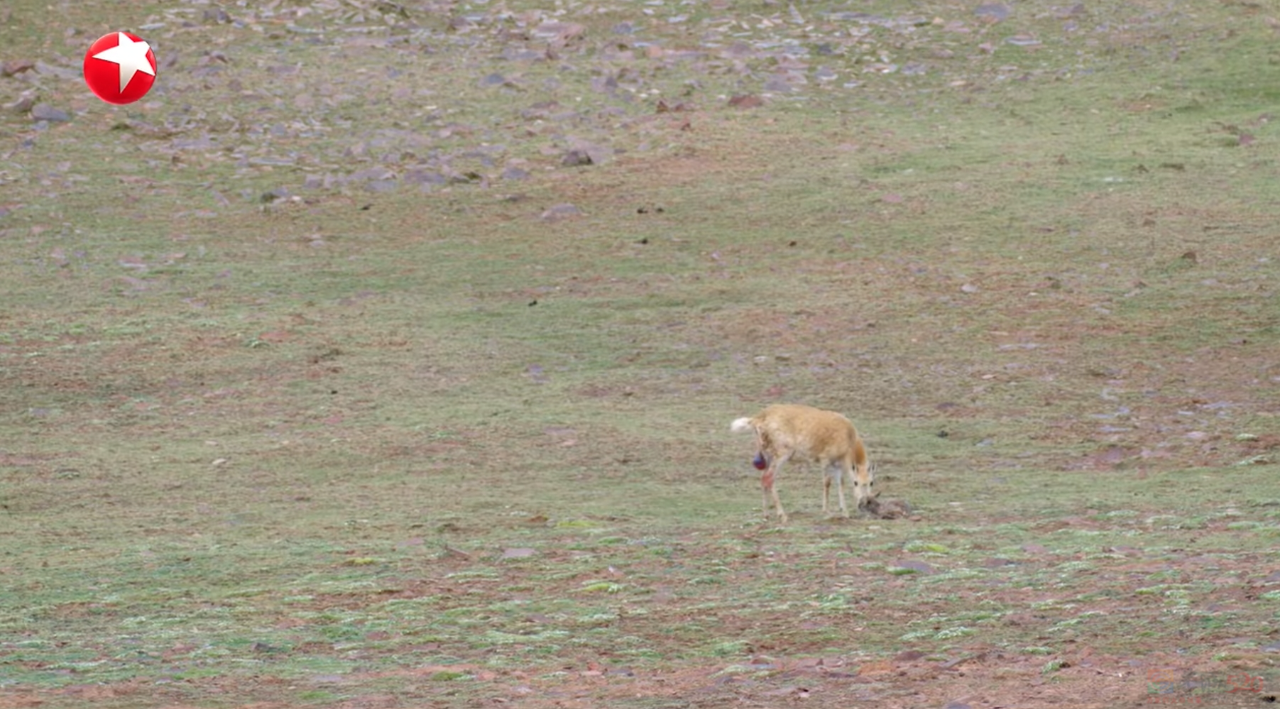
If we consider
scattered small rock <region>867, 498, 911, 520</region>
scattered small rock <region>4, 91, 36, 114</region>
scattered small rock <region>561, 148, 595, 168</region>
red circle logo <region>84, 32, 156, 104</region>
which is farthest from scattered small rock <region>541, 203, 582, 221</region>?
scattered small rock <region>867, 498, 911, 520</region>

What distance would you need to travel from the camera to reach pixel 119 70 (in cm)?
1945

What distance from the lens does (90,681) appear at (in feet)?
24.2

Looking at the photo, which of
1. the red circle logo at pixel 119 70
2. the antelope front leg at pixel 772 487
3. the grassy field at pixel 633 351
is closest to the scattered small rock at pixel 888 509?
the grassy field at pixel 633 351

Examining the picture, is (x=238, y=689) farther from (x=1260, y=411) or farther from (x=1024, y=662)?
(x=1260, y=411)

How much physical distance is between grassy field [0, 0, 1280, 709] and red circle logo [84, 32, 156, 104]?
1.67m

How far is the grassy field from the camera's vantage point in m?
7.93

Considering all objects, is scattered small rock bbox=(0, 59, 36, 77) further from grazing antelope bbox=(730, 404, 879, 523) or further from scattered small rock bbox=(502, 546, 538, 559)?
scattered small rock bbox=(502, 546, 538, 559)

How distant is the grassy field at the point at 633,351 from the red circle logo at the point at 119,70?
167cm

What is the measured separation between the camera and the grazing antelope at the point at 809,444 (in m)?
11.3

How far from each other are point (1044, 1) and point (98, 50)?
47.8 feet

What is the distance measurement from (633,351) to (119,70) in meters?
7.02

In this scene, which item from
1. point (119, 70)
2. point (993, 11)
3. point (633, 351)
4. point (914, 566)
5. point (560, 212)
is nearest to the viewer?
point (914, 566)

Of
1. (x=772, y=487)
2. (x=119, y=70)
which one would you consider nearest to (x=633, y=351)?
(x=772, y=487)

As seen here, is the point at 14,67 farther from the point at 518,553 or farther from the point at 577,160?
the point at 518,553
